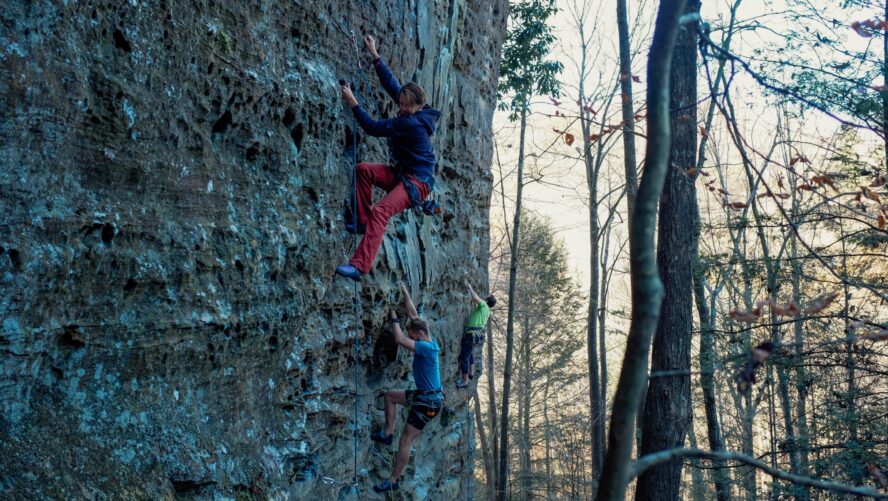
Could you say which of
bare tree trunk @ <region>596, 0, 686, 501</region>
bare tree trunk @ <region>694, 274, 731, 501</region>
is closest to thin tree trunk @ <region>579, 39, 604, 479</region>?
bare tree trunk @ <region>694, 274, 731, 501</region>

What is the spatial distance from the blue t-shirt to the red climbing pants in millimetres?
1446

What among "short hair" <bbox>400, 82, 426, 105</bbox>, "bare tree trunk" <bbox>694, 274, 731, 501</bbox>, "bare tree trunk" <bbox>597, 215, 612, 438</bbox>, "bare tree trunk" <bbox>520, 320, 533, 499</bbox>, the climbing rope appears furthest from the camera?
"bare tree trunk" <bbox>520, 320, 533, 499</bbox>

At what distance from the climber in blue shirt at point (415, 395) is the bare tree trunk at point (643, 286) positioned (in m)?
5.24

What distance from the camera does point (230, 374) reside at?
17.9 ft

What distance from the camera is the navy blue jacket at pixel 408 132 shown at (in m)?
6.48

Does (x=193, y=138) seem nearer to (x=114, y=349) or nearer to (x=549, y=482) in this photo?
(x=114, y=349)

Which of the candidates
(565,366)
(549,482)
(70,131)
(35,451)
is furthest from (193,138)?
(565,366)

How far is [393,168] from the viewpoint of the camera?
6949mm

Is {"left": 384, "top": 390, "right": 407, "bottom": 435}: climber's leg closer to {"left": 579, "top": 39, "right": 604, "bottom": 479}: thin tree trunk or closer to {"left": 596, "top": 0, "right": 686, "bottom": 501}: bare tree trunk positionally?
{"left": 596, "top": 0, "right": 686, "bottom": 501}: bare tree trunk

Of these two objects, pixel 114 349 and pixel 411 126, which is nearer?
pixel 114 349

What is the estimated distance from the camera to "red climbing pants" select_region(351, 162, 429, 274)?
21.2 feet

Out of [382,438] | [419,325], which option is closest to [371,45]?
[419,325]

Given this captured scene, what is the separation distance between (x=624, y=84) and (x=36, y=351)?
447 inches

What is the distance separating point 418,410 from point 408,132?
328cm
